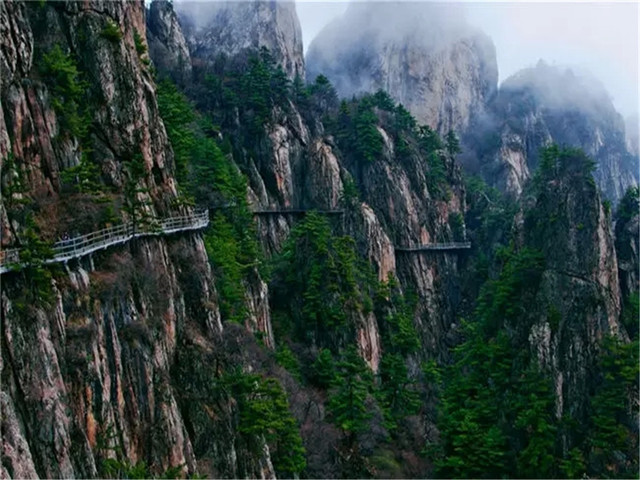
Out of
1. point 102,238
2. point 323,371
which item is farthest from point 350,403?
point 102,238

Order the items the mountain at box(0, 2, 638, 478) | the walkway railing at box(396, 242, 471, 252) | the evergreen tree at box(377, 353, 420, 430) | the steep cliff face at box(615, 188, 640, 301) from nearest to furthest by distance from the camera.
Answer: the mountain at box(0, 2, 638, 478) < the evergreen tree at box(377, 353, 420, 430) < the steep cliff face at box(615, 188, 640, 301) < the walkway railing at box(396, 242, 471, 252)

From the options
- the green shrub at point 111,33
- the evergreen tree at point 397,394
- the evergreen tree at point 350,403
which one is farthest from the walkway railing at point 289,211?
the green shrub at point 111,33

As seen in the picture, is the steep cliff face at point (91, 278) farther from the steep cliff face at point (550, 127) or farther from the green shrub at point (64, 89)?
the steep cliff face at point (550, 127)

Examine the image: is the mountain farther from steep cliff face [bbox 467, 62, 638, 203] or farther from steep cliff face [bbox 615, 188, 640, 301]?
steep cliff face [bbox 467, 62, 638, 203]

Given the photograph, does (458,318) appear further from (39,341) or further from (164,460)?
(39,341)

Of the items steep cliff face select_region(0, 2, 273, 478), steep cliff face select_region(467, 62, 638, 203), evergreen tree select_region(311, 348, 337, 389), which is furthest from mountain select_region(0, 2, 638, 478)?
steep cliff face select_region(467, 62, 638, 203)

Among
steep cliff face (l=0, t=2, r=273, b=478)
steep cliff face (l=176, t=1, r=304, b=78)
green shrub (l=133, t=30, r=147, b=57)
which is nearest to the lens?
steep cliff face (l=0, t=2, r=273, b=478)

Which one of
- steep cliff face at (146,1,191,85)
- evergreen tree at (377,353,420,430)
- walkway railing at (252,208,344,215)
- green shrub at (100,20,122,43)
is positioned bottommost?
evergreen tree at (377,353,420,430)
